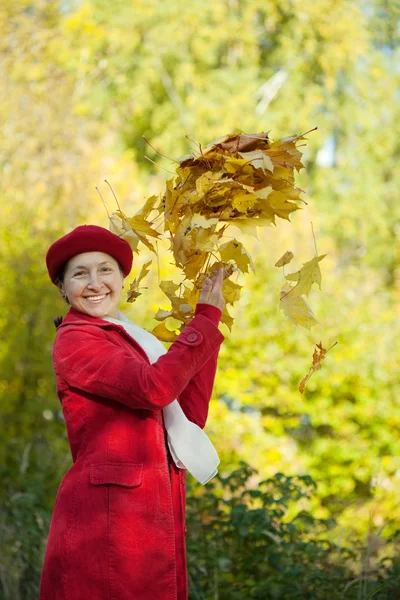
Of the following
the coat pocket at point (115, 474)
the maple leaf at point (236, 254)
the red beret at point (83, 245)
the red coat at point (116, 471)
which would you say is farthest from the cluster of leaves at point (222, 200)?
the coat pocket at point (115, 474)

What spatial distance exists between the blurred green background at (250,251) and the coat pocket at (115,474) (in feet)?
2.82

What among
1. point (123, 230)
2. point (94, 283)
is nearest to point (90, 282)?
point (94, 283)

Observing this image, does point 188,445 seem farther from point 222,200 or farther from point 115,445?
point 222,200

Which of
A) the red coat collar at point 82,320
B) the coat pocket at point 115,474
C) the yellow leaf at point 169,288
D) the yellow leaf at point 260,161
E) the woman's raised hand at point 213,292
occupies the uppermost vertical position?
the yellow leaf at point 260,161

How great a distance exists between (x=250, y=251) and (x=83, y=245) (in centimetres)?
615

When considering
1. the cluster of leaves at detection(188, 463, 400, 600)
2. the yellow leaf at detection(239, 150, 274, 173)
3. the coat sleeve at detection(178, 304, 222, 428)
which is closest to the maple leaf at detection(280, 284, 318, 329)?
the coat sleeve at detection(178, 304, 222, 428)

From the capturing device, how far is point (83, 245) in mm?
2346

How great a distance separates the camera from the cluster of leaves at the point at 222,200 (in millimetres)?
2355

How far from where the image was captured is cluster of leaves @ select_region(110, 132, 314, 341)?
2355 millimetres

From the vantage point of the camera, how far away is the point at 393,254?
664 inches

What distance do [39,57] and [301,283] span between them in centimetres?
783

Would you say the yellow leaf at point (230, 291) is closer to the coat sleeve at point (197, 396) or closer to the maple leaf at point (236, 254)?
the maple leaf at point (236, 254)

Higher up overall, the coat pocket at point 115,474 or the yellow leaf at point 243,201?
the yellow leaf at point 243,201

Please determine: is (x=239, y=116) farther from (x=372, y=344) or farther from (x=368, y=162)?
(x=372, y=344)
